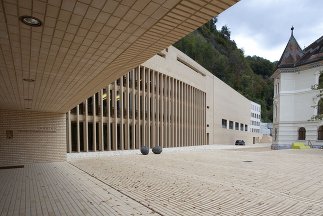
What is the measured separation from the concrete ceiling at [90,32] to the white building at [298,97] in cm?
3094

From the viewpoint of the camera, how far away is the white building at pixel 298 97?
3064 centimetres

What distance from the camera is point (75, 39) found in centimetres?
436

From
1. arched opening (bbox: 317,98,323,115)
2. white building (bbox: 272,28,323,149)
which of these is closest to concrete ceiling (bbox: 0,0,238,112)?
arched opening (bbox: 317,98,323,115)

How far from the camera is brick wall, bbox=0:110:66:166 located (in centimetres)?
1411

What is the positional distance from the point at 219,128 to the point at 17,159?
42.1m

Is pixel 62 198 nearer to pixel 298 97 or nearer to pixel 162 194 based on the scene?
pixel 162 194

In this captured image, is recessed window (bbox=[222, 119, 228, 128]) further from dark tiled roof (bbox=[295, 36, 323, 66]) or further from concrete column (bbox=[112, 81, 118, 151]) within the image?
concrete column (bbox=[112, 81, 118, 151])

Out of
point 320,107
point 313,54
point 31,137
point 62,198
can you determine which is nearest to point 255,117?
point 313,54

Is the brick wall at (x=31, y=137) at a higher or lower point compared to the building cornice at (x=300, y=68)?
lower

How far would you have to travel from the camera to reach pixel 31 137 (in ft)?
49.1

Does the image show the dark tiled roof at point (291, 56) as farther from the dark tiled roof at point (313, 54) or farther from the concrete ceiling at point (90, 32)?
the concrete ceiling at point (90, 32)

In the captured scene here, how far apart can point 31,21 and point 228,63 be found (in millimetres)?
85648

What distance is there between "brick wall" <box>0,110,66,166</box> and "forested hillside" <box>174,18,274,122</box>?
60.2 meters

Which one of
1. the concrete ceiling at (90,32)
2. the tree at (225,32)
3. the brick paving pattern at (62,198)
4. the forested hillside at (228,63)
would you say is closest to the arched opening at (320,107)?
the brick paving pattern at (62,198)
